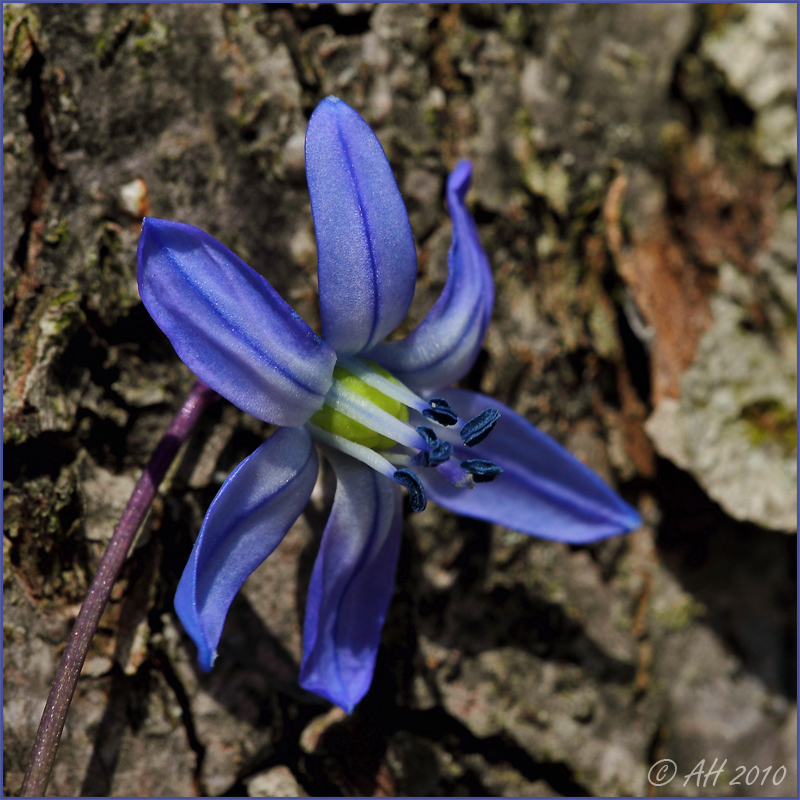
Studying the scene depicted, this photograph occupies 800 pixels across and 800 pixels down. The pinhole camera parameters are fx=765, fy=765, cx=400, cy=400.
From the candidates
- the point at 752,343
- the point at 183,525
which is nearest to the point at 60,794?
the point at 183,525

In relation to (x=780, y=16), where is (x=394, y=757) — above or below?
below

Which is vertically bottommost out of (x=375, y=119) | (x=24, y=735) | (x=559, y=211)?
(x=24, y=735)

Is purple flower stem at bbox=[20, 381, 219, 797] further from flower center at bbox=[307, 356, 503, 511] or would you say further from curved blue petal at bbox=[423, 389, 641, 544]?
curved blue petal at bbox=[423, 389, 641, 544]

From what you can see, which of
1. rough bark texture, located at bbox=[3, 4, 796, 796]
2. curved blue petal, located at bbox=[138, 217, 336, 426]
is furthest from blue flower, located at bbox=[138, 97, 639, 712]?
rough bark texture, located at bbox=[3, 4, 796, 796]

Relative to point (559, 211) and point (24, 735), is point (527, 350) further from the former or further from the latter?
point (24, 735)

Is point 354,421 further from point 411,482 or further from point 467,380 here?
point 467,380

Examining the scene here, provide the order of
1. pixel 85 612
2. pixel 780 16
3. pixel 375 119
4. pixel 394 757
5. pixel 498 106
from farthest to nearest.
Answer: pixel 780 16
pixel 498 106
pixel 375 119
pixel 394 757
pixel 85 612
